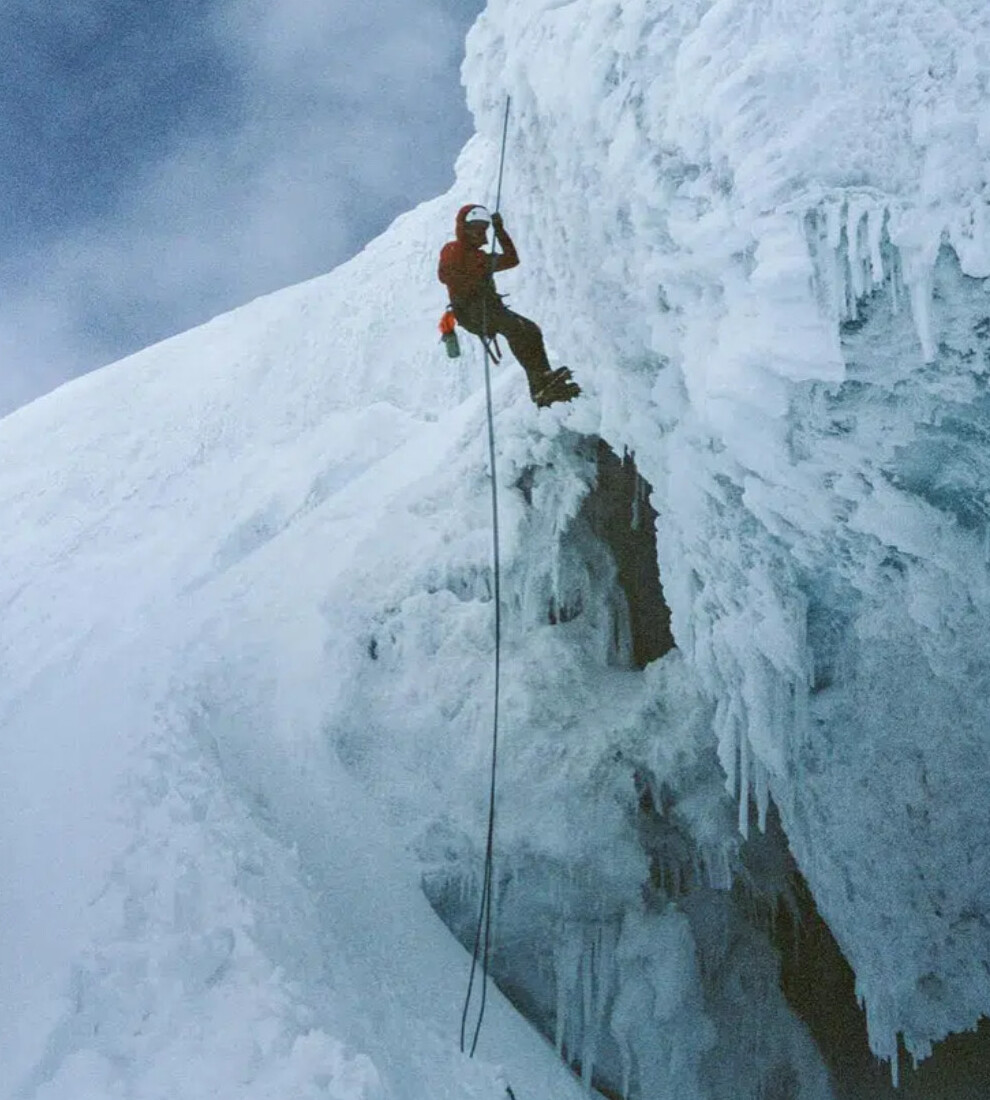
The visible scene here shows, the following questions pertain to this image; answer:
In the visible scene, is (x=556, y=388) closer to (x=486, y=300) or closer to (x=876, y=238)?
(x=486, y=300)

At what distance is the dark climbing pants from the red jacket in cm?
10

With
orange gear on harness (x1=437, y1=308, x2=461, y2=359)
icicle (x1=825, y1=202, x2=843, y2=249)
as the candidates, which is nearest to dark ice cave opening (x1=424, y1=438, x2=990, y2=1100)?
orange gear on harness (x1=437, y1=308, x2=461, y2=359)

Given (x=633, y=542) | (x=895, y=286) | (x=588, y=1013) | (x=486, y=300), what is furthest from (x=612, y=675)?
(x=895, y=286)

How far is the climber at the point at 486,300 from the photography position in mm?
6215

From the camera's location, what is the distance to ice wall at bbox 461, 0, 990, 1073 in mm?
4027

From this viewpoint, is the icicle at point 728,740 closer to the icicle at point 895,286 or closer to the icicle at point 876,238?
the icicle at point 895,286

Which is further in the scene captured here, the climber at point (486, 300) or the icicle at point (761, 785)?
the icicle at point (761, 785)

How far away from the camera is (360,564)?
34.7 ft

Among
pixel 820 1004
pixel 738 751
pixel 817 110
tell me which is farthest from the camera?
pixel 820 1004

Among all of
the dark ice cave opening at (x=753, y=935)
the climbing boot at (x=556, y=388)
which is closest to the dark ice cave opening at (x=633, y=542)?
the dark ice cave opening at (x=753, y=935)

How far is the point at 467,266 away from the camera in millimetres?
6355

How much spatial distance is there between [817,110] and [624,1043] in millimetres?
7835

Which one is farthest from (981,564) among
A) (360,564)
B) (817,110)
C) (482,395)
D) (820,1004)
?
(482,395)

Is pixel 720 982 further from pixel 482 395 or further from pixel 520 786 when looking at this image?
pixel 482 395
